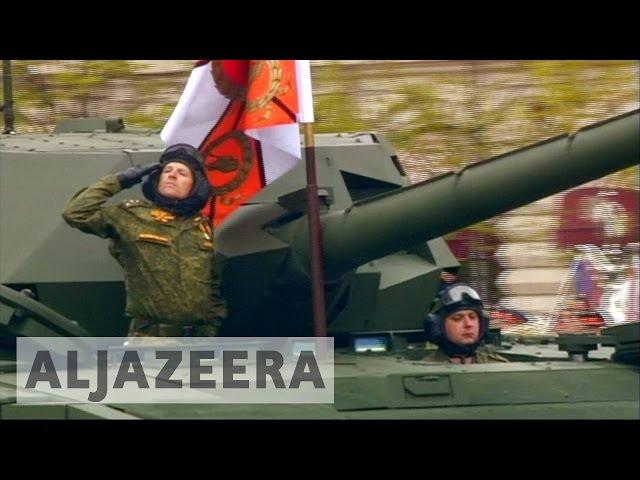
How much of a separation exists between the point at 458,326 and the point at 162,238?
154 centimetres

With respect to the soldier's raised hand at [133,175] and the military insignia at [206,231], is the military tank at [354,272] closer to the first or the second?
the military insignia at [206,231]

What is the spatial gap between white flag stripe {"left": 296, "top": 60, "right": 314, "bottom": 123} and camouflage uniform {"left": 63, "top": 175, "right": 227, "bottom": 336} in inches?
37.9

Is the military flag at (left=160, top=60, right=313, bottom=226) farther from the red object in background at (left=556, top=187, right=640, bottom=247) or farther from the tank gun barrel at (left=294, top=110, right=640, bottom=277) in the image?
the red object in background at (left=556, top=187, right=640, bottom=247)

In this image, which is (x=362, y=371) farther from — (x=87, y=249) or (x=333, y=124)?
(x=333, y=124)

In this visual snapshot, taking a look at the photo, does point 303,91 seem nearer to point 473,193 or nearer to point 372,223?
point 372,223

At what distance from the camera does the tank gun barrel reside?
27.8 ft

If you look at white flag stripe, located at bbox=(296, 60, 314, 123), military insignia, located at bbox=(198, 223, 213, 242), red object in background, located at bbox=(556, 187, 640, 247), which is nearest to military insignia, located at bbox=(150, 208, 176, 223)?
military insignia, located at bbox=(198, 223, 213, 242)

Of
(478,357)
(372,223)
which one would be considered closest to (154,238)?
(372,223)

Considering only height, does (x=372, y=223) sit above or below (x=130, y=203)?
below

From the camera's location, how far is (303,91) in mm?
9797

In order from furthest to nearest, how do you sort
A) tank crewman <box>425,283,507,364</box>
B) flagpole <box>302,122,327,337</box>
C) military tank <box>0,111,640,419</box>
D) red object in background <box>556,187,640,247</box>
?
red object in background <box>556,187,640,247</box>
flagpole <box>302,122,327,337</box>
tank crewman <box>425,283,507,364</box>
military tank <box>0,111,640,419</box>

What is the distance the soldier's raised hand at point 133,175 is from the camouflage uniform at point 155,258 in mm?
31

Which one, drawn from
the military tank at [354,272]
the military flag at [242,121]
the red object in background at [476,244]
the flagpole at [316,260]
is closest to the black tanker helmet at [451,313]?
the military tank at [354,272]

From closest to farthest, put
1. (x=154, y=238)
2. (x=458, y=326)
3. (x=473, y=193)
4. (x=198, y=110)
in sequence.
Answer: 1. (x=473, y=193)
2. (x=458, y=326)
3. (x=154, y=238)
4. (x=198, y=110)
